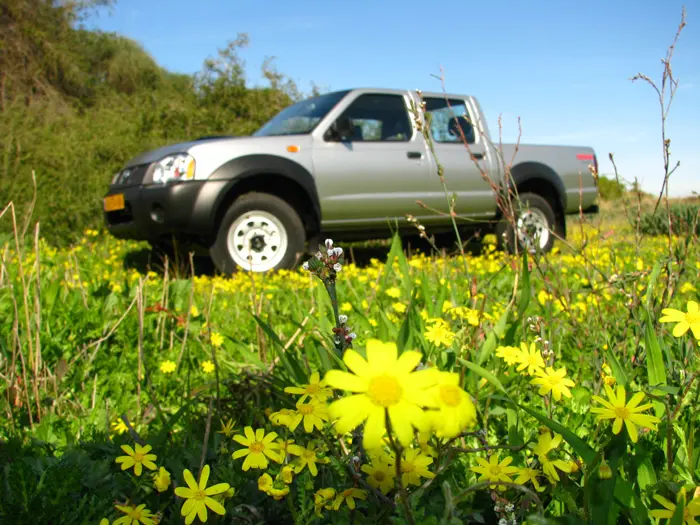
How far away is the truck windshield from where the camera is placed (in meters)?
5.88

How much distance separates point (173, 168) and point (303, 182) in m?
1.19

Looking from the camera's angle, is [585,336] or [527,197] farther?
[527,197]

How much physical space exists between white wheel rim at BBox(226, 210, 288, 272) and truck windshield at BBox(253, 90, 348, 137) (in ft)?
3.22

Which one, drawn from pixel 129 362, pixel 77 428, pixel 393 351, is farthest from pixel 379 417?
pixel 129 362

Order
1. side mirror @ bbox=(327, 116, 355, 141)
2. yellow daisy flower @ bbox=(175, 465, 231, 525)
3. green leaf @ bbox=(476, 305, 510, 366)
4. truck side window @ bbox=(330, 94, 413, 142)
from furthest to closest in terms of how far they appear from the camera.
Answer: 1. truck side window @ bbox=(330, 94, 413, 142)
2. side mirror @ bbox=(327, 116, 355, 141)
3. green leaf @ bbox=(476, 305, 510, 366)
4. yellow daisy flower @ bbox=(175, 465, 231, 525)

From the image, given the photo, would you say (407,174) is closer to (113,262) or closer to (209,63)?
(113,262)

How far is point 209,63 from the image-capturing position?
570 inches

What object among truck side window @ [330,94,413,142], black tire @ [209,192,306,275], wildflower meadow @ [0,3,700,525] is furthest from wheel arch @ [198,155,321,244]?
wildflower meadow @ [0,3,700,525]

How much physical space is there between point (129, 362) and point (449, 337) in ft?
5.04

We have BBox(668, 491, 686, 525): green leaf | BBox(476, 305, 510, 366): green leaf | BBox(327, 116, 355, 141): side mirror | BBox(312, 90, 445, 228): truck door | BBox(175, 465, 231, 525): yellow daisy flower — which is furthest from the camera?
BBox(312, 90, 445, 228): truck door

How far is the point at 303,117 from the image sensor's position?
6.03 meters

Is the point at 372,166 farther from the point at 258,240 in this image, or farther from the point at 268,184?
the point at 258,240

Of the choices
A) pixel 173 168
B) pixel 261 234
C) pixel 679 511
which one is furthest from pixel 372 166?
pixel 679 511

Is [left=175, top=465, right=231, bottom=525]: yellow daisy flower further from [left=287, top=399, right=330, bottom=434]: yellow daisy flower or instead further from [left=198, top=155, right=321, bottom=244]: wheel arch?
[left=198, top=155, right=321, bottom=244]: wheel arch
